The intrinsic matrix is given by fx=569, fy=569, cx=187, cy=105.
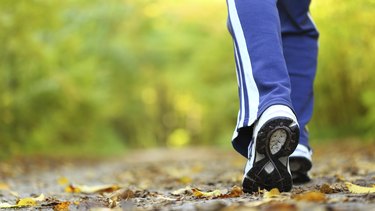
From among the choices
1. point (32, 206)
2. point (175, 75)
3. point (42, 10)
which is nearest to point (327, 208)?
point (32, 206)

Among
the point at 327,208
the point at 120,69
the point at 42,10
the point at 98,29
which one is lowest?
the point at 327,208

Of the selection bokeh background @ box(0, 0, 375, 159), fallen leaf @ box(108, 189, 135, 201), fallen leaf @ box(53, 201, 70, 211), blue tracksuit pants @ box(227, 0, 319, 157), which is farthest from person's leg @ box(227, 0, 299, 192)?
bokeh background @ box(0, 0, 375, 159)

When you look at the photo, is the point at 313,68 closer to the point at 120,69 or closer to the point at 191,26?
the point at 120,69

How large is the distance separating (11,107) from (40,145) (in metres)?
2.39

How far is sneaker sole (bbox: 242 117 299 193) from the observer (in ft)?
4.81

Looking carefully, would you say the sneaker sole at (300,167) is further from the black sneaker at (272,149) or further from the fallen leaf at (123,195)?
the fallen leaf at (123,195)

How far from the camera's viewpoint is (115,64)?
1992cm

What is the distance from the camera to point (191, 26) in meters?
23.4

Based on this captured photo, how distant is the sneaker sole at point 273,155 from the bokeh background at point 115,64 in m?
3.92

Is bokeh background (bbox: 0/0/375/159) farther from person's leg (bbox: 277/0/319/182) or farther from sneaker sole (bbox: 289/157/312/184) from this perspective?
sneaker sole (bbox: 289/157/312/184)

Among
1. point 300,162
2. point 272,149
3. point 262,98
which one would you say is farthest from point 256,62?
point 300,162

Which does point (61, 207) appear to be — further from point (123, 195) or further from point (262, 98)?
point (262, 98)

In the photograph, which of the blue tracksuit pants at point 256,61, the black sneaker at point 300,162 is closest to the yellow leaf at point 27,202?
the blue tracksuit pants at point 256,61

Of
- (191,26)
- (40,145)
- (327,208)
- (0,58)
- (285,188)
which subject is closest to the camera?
(327,208)
